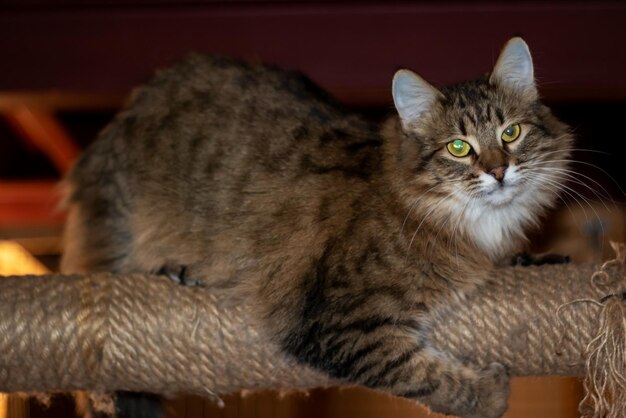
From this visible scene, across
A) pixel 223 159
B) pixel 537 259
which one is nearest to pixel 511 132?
pixel 537 259

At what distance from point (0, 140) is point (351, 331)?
Answer: 2.45 meters

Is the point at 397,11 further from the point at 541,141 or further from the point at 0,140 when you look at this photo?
the point at 0,140

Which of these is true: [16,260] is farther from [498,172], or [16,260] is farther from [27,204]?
[498,172]

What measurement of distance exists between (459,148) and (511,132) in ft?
0.40

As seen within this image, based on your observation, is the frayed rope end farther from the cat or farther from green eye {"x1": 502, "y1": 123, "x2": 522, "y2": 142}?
green eye {"x1": 502, "y1": 123, "x2": 522, "y2": 142}

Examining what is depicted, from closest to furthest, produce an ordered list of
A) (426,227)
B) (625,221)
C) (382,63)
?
(426,227)
(382,63)
(625,221)

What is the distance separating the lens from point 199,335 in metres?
1.70

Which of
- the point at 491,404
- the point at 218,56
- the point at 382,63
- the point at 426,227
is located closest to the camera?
the point at 491,404

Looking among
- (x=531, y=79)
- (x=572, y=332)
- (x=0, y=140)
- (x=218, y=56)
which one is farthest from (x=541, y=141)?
(x=0, y=140)

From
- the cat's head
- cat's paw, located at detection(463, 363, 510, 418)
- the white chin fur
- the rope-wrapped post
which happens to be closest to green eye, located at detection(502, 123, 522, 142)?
the cat's head

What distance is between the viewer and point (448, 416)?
1.73 m

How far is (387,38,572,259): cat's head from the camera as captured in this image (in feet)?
5.64

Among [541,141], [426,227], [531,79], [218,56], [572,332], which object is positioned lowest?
[572,332]

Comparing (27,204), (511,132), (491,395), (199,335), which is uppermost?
(27,204)
